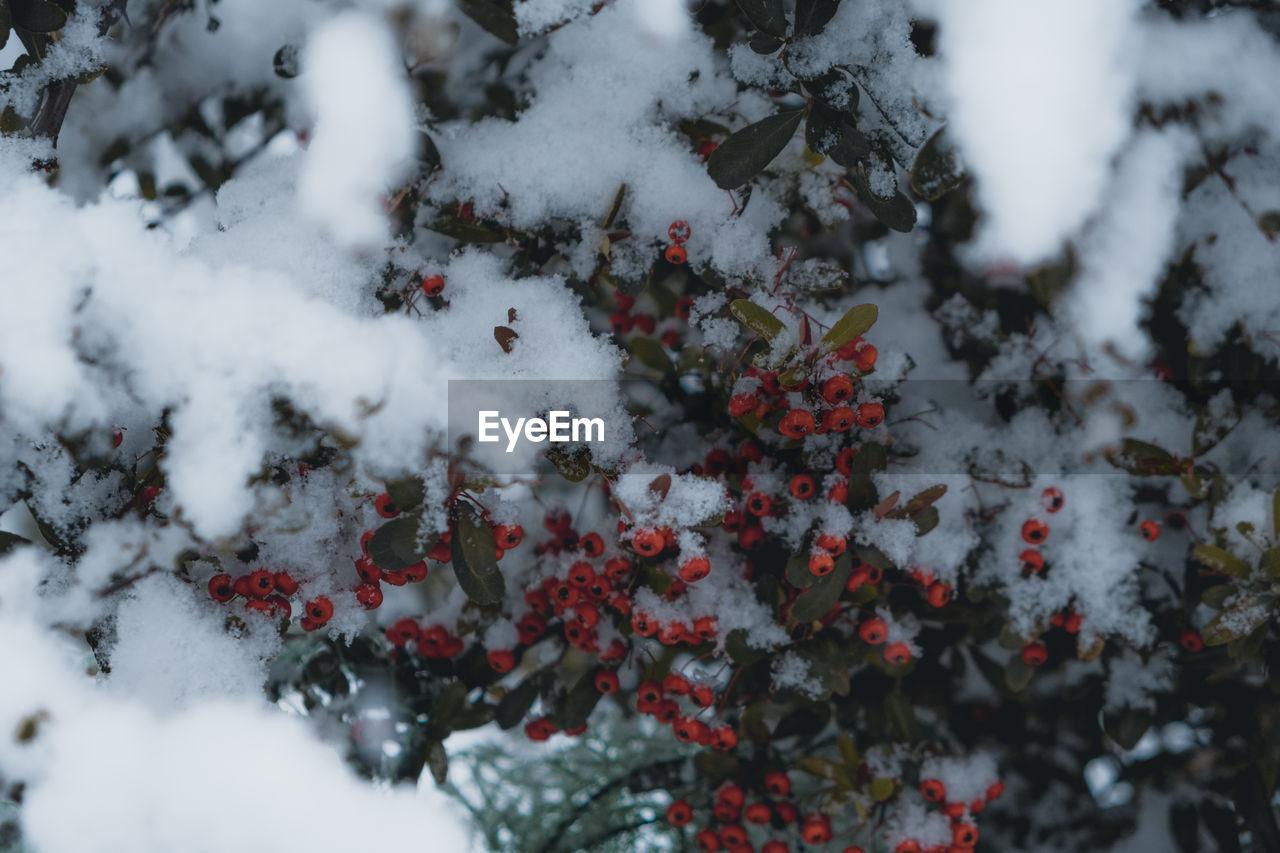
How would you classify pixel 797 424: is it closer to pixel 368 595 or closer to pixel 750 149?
pixel 750 149

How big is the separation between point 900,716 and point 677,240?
742 mm

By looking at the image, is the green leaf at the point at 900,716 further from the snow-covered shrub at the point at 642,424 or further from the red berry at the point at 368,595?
the red berry at the point at 368,595

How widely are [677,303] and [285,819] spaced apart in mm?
852

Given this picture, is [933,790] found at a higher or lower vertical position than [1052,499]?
lower

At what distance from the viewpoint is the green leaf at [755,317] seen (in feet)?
2.99

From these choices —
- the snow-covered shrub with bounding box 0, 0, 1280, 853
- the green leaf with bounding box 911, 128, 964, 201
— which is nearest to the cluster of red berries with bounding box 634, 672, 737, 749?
the snow-covered shrub with bounding box 0, 0, 1280, 853

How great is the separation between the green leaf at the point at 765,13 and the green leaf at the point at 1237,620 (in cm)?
90

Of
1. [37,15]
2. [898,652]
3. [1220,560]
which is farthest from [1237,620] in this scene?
[37,15]

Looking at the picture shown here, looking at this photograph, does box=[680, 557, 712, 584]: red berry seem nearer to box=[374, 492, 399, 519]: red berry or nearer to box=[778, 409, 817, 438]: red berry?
box=[778, 409, 817, 438]: red berry

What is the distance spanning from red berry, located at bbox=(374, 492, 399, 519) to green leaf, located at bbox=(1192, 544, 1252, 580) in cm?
98

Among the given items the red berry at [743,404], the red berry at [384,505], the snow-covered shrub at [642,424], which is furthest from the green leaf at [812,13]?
the red berry at [384,505]

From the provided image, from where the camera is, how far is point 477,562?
3.02ft

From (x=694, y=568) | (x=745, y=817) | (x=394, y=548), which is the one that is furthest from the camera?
(x=745, y=817)

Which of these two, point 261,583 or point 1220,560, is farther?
point 1220,560
